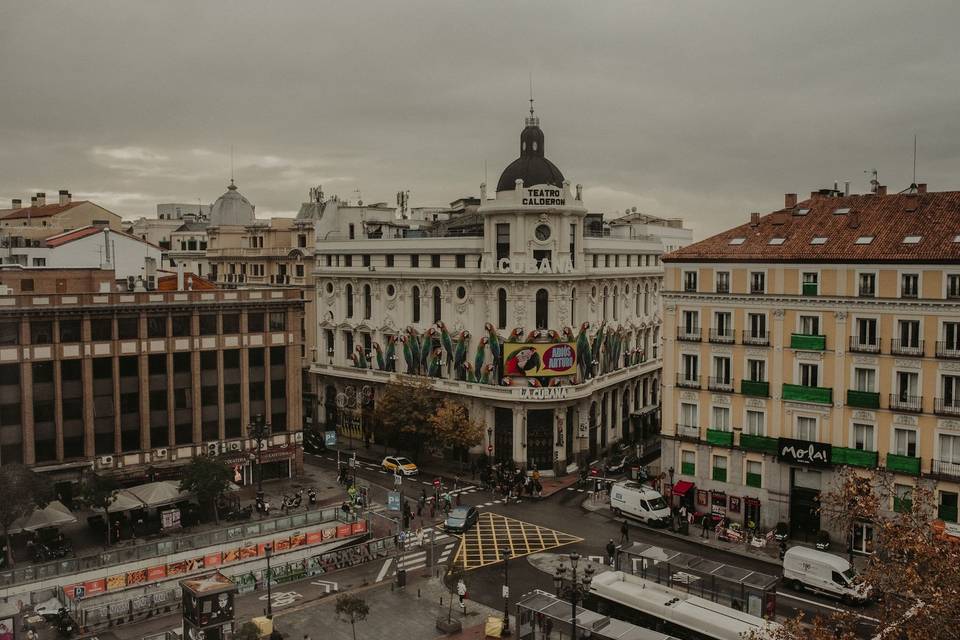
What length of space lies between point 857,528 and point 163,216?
13310cm

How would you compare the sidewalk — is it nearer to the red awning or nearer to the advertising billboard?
the red awning

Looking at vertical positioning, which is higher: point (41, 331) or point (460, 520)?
point (41, 331)

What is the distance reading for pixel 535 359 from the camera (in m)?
67.2

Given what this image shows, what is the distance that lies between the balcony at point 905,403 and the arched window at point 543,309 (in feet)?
90.8

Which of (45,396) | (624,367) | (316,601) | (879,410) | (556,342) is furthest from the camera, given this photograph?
(624,367)

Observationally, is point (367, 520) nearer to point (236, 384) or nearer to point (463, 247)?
point (236, 384)

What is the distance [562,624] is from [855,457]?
22.7 m

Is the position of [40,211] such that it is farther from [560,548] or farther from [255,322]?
[560,548]

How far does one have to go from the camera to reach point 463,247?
71125mm

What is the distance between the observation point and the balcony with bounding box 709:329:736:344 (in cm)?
5377

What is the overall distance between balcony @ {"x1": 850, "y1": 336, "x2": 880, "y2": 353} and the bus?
20043 mm

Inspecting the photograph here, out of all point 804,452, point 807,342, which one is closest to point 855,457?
point 804,452

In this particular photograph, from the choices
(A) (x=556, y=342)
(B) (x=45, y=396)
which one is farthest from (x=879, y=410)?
(B) (x=45, y=396)

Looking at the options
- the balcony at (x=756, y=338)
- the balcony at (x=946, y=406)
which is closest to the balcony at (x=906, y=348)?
the balcony at (x=946, y=406)
